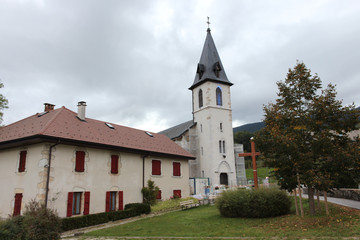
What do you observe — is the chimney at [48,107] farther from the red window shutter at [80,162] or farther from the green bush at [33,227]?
the green bush at [33,227]

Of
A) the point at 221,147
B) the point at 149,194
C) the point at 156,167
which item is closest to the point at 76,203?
the point at 149,194

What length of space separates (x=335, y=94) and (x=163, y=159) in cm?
1488

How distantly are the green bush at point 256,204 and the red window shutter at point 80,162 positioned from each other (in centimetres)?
875

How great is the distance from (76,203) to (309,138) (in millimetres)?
13607

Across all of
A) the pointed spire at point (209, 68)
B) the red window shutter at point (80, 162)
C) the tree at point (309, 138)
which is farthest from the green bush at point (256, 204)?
the pointed spire at point (209, 68)

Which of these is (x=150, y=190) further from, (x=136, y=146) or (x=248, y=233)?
(x=248, y=233)

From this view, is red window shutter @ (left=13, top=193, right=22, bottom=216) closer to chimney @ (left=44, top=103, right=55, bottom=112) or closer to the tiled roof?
the tiled roof

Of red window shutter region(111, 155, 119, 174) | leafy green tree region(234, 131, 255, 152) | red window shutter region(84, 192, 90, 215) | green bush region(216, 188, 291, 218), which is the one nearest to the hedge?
red window shutter region(84, 192, 90, 215)

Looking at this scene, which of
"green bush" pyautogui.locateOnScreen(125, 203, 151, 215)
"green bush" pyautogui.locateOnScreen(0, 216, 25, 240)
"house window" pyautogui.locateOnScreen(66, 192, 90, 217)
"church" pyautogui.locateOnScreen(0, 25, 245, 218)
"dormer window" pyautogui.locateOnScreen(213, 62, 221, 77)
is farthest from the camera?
"dormer window" pyautogui.locateOnScreen(213, 62, 221, 77)

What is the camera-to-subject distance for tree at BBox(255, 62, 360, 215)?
37.9 feet

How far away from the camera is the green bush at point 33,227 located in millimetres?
10227

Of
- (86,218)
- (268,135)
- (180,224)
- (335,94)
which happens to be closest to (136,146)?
(86,218)

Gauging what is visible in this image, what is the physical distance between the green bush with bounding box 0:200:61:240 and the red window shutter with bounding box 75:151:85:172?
6.01m

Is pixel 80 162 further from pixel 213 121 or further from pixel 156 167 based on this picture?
pixel 213 121
